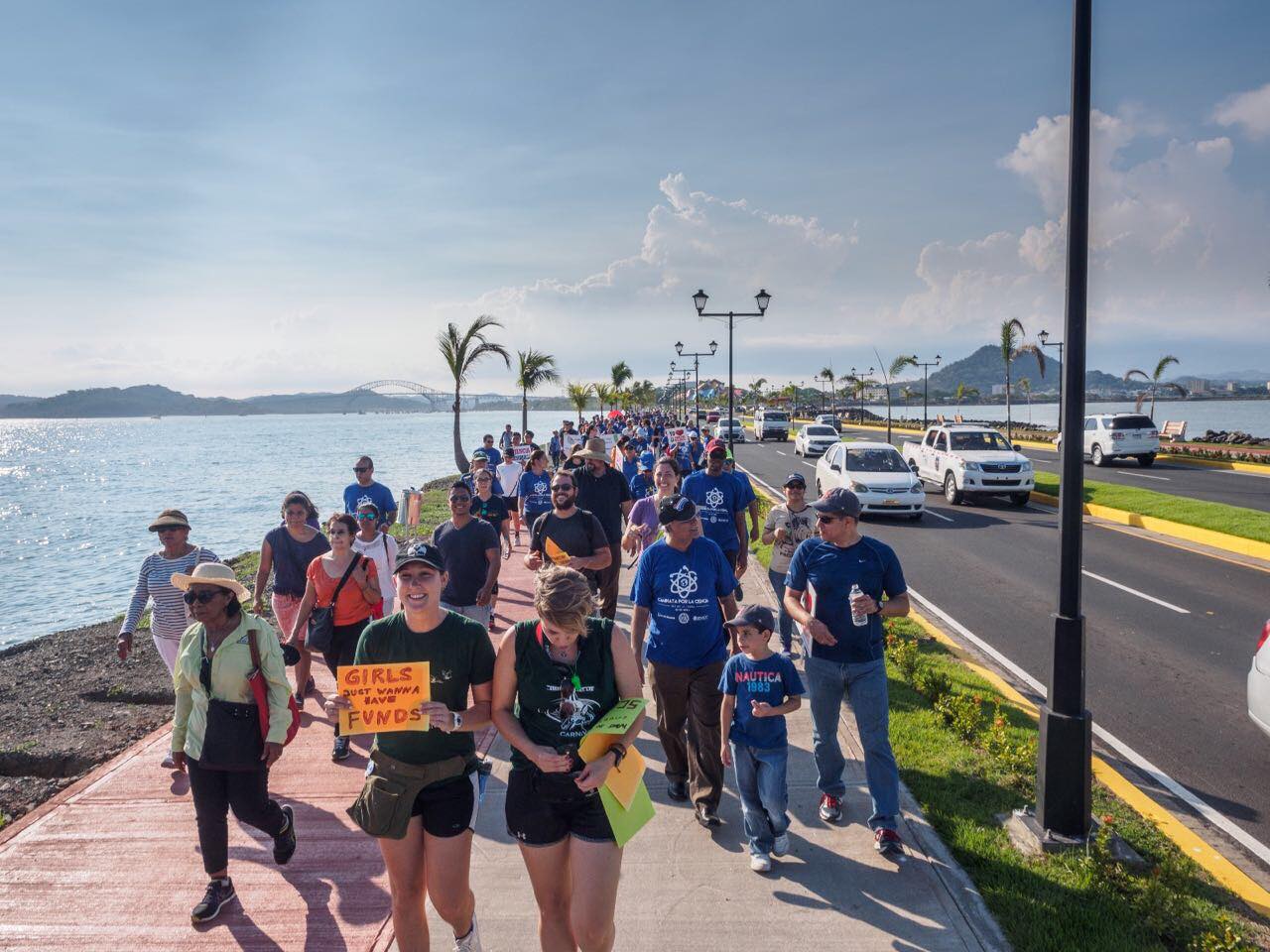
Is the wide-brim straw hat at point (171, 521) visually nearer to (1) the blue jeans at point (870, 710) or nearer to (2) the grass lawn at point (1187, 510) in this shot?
(1) the blue jeans at point (870, 710)

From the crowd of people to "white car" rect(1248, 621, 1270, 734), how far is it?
2.67 metres

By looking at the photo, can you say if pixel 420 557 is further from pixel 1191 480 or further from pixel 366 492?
pixel 1191 480

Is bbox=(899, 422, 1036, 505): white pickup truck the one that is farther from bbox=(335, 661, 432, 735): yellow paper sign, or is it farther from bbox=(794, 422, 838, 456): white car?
bbox=(335, 661, 432, 735): yellow paper sign

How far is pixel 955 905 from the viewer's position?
3.95 metres

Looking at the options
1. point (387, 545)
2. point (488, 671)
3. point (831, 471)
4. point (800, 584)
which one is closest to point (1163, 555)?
point (831, 471)

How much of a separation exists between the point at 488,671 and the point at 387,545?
384 cm

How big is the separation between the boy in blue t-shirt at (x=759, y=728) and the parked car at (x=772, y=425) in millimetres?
46409

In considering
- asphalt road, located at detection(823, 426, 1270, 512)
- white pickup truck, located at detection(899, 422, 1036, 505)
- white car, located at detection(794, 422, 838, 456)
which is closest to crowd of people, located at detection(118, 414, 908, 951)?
white pickup truck, located at detection(899, 422, 1036, 505)

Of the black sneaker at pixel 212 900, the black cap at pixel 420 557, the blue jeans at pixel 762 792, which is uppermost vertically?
the black cap at pixel 420 557

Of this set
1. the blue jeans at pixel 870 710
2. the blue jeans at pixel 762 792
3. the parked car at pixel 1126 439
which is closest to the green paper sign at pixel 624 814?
the blue jeans at pixel 762 792

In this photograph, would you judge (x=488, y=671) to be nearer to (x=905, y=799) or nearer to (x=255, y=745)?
(x=255, y=745)

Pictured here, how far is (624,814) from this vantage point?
3094mm

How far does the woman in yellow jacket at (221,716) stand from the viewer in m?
4.00

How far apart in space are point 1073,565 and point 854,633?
1.35 meters
